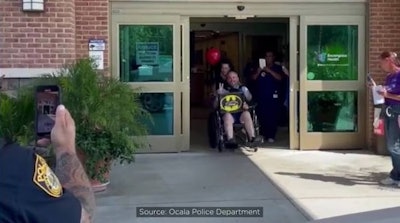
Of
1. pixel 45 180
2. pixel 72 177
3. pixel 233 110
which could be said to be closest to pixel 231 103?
pixel 233 110

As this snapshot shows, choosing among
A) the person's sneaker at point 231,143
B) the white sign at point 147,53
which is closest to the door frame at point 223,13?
the white sign at point 147,53

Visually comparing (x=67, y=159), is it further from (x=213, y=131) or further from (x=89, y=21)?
(x=213, y=131)

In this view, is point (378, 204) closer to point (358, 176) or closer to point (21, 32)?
point (358, 176)

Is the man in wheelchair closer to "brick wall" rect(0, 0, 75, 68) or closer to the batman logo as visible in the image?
the batman logo

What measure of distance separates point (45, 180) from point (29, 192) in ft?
0.24

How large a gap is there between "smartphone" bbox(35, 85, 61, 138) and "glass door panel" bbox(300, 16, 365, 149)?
4.53m

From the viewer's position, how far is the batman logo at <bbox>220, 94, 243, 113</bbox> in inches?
392

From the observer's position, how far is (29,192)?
155 cm

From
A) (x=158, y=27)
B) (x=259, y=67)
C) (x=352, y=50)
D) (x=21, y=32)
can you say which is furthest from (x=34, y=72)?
(x=352, y=50)

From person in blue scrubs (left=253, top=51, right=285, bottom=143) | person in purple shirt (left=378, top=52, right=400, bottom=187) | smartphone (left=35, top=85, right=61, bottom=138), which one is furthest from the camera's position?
person in blue scrubs (left=253, top=51, right=285, bottom=143)

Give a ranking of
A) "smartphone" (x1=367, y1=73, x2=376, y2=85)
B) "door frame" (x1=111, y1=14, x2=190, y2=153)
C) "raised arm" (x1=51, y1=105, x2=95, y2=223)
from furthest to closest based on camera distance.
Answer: "door frame" (x1=111, y1=14, x2=190, y2=153) → "smartphone" (x1=367, y1=73, x2=376, y2=85) → "raised arm" (x1=51, y1=105, x2=95, y2=223)

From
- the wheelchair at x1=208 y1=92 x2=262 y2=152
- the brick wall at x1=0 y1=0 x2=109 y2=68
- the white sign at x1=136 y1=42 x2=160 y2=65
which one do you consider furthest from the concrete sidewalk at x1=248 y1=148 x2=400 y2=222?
the brick wall at x1=0 y1=0 x2=109 y2=68

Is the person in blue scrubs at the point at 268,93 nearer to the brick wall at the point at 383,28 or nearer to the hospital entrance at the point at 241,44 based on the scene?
the hospital entrance at the point at 241,44
